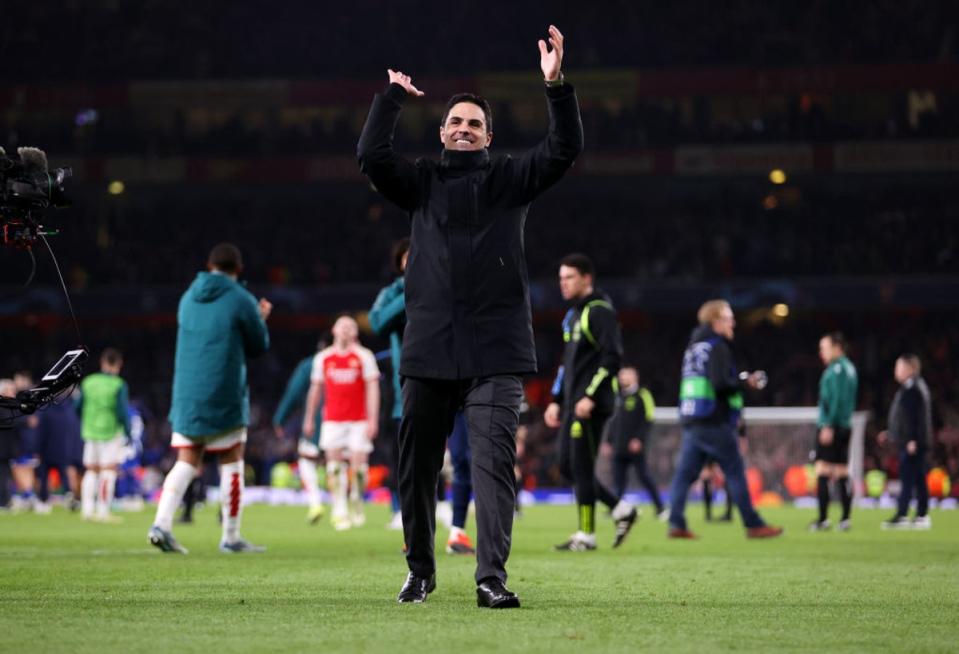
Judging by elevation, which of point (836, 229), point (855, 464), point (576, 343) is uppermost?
point (836, 229)

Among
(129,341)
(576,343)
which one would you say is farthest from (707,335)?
(129,341)

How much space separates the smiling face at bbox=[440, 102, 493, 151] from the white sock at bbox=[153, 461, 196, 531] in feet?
15.9

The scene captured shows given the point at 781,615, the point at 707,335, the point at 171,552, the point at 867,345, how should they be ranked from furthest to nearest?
1. the point at 867,345
2. the point at 707,335
3. the point at 171,552
4. the point at 781,615

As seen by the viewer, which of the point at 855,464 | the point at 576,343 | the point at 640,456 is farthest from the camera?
the point at 855,464

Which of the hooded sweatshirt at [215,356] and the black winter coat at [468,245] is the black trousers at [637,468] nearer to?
the hooded sweatshirt at [215,356]

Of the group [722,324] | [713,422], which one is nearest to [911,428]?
[722,324]

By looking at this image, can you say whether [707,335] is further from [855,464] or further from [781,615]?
[855,464]

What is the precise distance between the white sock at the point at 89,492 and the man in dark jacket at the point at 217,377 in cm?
826

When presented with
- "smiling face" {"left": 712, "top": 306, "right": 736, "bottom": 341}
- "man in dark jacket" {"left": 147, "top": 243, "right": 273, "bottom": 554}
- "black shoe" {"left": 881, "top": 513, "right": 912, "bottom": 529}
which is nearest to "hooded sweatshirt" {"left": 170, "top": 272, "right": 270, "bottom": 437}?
"man in dark jacket" {"left": 147, "top": 243, "right": 273, "bottom": 554}

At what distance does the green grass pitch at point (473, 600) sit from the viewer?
5336 millimetres

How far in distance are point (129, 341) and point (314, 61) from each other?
10.1 metres

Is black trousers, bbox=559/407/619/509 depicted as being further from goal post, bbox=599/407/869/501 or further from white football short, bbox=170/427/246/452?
goal post, bbox=599/407/869/501

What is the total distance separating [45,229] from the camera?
7172 mm

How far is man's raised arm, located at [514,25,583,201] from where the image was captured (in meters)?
6.46
